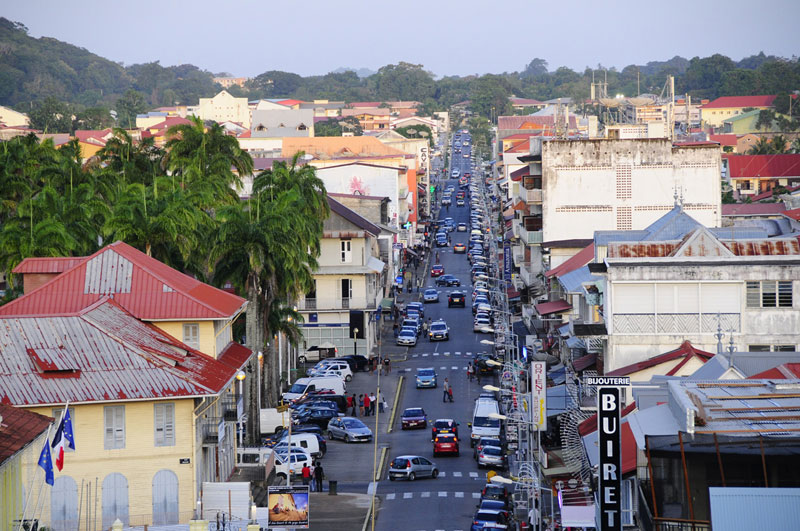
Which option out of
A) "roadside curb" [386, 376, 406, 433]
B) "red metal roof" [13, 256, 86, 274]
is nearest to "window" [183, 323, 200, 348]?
"red metal roof" [13, 256, 86, 274]

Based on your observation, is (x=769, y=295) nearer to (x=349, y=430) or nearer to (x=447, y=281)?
(x=349, y=430)

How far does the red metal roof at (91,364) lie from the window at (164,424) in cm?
98

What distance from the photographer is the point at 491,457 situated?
211 ft

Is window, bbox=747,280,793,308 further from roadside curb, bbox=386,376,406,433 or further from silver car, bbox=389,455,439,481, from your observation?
roadside curb, bbox=386,376,406,433

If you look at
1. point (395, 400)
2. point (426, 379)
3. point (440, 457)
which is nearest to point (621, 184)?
point (426, 379)

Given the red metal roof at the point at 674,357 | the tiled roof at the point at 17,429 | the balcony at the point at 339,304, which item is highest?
the tiled roof at the point at 17,429

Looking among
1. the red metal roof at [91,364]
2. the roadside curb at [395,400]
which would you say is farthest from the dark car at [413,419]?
the red metal roof at [91,364]

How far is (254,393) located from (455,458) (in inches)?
403

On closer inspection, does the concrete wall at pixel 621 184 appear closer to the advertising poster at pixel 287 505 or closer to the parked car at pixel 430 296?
the parked car at pixel 430 296

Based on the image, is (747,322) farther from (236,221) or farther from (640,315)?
(236,221)

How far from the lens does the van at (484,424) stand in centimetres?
6856

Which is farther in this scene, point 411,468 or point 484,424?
point 484,424

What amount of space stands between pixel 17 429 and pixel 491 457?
100ft

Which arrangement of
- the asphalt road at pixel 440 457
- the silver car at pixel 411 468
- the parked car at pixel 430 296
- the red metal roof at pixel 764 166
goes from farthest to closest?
the red metal roof at pixel 764 166, the parked car at pixel 430 296, the silver car at pixel 411 468, the asphalt road at pixel 440 457
